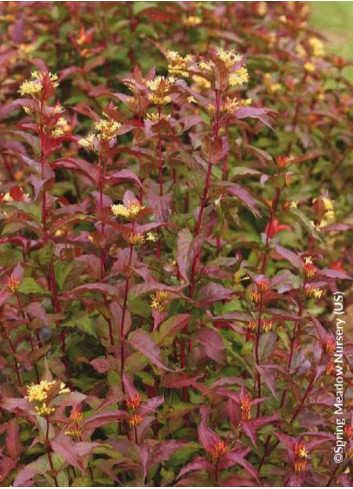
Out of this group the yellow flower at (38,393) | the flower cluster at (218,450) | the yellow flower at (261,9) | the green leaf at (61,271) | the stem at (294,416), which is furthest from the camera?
the yellow flower at (261,9)

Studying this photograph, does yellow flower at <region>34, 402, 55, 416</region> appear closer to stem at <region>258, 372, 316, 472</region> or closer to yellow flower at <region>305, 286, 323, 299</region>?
stem at <region>258, 372, 316, 472</region>

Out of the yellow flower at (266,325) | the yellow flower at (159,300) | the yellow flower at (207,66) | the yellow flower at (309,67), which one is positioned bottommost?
the yellow flower at (266,325)

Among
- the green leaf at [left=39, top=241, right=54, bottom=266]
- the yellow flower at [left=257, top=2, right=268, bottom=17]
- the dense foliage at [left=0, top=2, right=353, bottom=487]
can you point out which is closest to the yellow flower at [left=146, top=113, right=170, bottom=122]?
the dense foliage at [left=0, top=2, right=353, bottom=487]

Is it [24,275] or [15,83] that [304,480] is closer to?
[24,275]

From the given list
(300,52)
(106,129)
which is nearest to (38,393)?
(106,129)

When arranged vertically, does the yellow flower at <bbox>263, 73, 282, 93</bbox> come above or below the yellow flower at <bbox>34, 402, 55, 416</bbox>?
above

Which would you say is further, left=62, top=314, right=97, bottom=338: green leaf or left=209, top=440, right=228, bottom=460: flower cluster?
left=62, top=314, right=97, bottom=338: green leaf

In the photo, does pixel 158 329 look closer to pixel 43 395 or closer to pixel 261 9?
pixel 43 395

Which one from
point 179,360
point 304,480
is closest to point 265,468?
point 304,480

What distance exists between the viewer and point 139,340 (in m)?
1.65

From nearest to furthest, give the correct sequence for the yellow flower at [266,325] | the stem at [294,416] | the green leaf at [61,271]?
1. the stem at [294,416]
2. the yellow flower at [266,325]
3. the green leaf at [61,271]

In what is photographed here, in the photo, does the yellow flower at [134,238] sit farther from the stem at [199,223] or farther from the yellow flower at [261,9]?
the yellow flower at [261,9]

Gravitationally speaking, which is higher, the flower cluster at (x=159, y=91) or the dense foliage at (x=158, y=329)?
Answer: the flower cluster at (x=159, y=91)

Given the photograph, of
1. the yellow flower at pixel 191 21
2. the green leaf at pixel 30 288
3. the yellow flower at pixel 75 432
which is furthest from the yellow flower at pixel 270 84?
the yellow flower at pixel 75 432
